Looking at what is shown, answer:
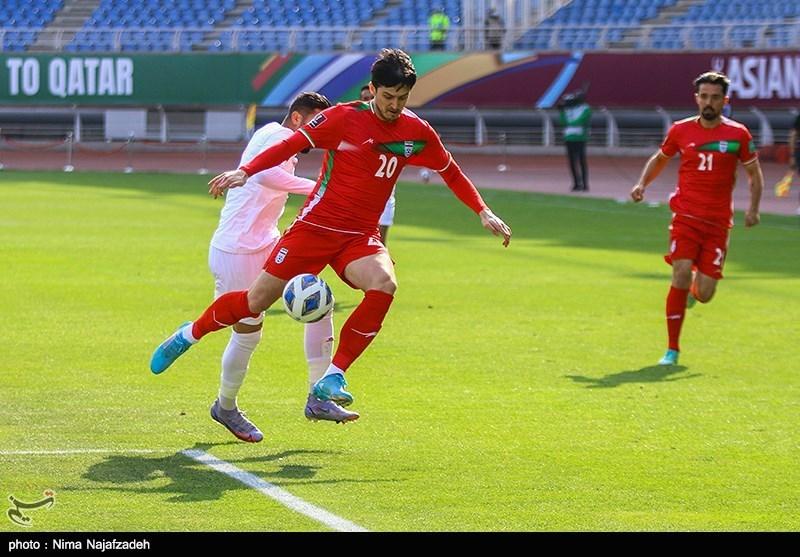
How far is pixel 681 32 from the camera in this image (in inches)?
1623

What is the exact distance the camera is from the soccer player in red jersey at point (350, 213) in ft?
28.7

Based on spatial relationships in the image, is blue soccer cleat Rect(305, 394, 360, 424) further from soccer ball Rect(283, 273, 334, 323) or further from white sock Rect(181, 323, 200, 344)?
white sock Rect(181, 323, 200, 344)

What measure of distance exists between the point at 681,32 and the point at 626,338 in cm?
2841

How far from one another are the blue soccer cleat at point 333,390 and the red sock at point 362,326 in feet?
0.47

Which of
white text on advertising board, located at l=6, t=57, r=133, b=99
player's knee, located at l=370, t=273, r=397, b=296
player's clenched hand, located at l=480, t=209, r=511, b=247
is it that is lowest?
white text on advertising board, located at l=6, t=57, r=133, b=99

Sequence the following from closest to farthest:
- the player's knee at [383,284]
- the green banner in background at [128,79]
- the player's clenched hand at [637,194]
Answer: the player's knee at [383,284] < the player's clenched hand at [637,194] < the green banner in background at [128,79]

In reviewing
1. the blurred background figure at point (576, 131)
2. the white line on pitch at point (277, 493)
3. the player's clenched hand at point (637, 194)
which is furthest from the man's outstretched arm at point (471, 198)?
the blurred background figure at point (576, 131)

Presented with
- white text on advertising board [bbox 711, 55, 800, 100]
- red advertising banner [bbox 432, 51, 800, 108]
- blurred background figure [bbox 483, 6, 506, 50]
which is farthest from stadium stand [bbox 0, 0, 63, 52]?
white text on advertising board [bbox 711, 55, 800, 100]

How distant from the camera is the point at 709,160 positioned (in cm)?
1337

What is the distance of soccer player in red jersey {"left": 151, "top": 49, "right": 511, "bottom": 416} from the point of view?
8.74 meters

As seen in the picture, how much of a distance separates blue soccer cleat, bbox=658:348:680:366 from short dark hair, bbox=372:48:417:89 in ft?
16.2

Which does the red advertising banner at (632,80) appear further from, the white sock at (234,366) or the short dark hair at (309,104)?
the white sock at (234,366)

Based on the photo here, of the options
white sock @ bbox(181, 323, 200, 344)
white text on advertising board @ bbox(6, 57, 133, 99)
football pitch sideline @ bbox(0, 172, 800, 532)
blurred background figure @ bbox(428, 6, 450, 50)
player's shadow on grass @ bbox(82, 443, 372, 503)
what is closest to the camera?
football pitch sideline @ bbox(0, 172, 800, 532)

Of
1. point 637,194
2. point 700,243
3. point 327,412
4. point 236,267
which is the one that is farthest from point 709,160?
point 327,412
